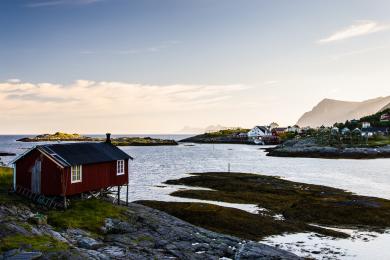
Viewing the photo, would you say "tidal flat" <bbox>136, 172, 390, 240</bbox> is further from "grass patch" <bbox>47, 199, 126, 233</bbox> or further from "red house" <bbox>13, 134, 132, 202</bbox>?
"red house" <bbox>13, 134, 132, 202</bbox>

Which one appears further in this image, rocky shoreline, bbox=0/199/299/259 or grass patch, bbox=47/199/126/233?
grass patch, bbox=47/199/126/233

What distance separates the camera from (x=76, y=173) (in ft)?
121

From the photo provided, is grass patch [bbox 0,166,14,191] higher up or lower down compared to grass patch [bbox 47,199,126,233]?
higher up

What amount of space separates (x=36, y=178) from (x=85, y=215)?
7557 mm

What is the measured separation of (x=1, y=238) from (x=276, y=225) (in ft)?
78.9

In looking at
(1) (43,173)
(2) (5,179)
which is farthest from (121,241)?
(2) (5,179)

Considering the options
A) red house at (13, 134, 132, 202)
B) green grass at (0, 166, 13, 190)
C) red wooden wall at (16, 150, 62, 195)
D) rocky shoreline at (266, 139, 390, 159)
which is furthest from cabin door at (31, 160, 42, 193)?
rocky shoreline at (266, 139, 390, 159)

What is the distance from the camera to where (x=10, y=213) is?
28.8 m

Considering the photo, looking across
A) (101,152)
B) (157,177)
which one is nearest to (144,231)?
(101,152)

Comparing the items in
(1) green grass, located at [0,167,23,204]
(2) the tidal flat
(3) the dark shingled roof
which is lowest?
(2) the tidal flat

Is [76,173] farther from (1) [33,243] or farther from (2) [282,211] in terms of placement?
(2) [282,211]

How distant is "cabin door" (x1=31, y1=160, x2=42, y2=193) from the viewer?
3655 cm

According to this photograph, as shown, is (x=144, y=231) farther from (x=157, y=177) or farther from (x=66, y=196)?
(x=157, y=177)

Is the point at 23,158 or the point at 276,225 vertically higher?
the point at 23,158
